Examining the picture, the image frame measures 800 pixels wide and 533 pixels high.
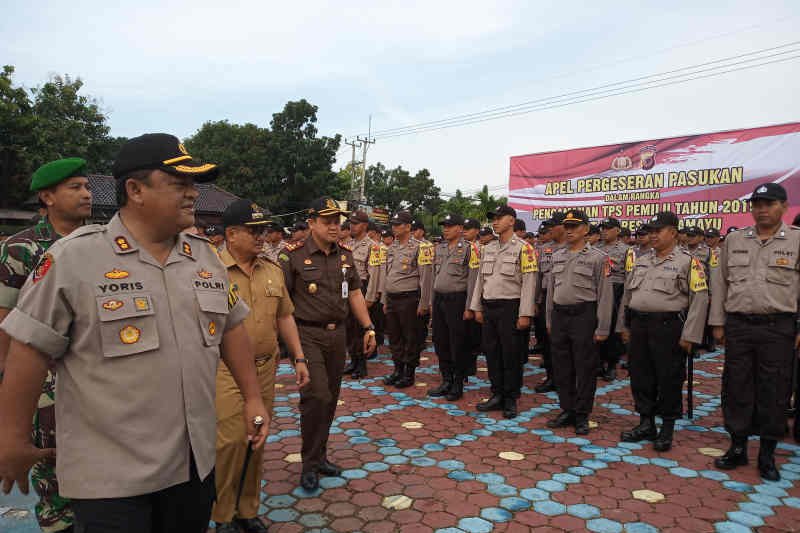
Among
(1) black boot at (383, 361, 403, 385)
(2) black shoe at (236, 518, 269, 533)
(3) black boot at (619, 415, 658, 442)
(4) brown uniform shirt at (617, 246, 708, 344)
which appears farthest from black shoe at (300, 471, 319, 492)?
(4) brown uniform shirt at (617, 246, 708, 344)

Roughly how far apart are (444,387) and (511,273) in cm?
173

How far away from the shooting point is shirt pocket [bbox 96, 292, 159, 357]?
1.55 meters

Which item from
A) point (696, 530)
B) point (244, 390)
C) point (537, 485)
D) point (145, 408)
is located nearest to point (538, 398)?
point (537, 485)

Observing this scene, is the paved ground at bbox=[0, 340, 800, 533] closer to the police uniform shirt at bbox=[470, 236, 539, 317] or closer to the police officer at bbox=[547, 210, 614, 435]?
the police officer at bbox=[547, 210, 614, 435]

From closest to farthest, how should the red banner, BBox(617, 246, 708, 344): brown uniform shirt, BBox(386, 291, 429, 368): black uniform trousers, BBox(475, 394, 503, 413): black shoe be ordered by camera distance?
BBox(617, 246, 708, 344): brown uniform shirt → BBox(475, 394, 503, 413): black shoe → BBox(386, 291, 429, 368): black uniform trousers → the red banner

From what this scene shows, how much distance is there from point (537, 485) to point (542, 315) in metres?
4.27

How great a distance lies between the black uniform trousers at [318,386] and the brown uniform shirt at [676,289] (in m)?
2.83

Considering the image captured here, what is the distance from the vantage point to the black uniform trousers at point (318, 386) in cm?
371

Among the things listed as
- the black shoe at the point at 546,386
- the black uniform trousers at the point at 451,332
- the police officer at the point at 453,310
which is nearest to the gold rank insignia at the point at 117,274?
the police officer at the point at 453,310

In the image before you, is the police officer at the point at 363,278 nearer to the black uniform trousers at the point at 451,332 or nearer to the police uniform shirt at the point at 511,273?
the black uniform trousers at the point at 451,332

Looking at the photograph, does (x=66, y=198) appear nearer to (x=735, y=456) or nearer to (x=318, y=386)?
(x=318, y=386)

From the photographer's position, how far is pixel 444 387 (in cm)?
632

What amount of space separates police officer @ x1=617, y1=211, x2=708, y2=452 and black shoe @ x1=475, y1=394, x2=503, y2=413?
133 cm

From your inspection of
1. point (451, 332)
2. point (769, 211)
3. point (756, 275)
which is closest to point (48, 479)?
point (451, 332)
